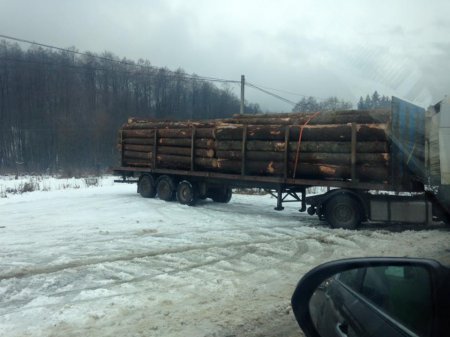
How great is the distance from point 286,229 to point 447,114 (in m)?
4.83

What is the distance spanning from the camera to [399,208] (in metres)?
12.5

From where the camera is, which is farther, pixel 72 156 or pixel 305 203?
pixel 72 156

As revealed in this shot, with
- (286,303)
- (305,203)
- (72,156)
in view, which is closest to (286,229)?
(305,203)

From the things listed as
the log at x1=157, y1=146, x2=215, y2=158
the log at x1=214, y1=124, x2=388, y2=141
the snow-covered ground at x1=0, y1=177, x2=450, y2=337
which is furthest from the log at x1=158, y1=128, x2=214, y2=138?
the snow-covered ground at x1=0, y1=177, x2=450, y2=337

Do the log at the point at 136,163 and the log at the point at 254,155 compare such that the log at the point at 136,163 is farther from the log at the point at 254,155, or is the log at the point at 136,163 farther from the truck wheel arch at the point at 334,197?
the truck wheel arch at the point at 334,197

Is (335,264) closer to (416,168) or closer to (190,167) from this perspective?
(416,168)

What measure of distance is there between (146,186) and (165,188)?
1.16 meters

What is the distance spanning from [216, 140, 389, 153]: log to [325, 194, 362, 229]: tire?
1296mm

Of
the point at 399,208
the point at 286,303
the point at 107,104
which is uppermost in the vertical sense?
the point at 107,104

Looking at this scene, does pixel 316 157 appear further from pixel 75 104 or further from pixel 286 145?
pixel 75 104

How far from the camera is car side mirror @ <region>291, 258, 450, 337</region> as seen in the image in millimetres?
1812

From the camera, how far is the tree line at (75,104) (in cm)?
7481

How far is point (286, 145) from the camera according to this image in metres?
14.0

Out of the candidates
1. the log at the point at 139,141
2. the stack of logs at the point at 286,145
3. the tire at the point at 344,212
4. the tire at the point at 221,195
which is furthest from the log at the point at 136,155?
the tire at the point at 344,212
